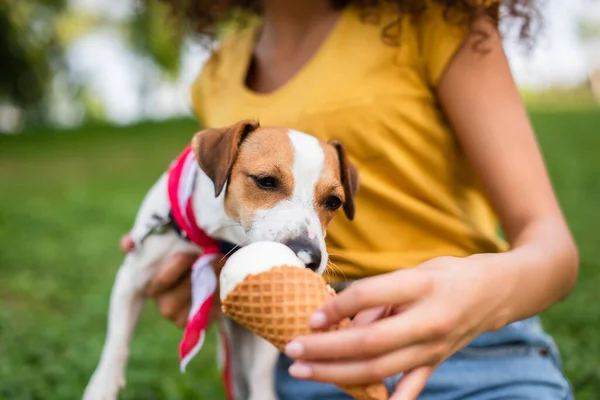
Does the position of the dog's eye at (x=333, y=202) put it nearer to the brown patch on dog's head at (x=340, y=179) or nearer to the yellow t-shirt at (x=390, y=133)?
the brown patch on dog's head at (x=340, y=179)

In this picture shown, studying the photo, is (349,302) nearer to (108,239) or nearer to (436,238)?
(436,238)

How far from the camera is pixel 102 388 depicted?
1991mm

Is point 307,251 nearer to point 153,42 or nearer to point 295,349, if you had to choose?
point 295,349

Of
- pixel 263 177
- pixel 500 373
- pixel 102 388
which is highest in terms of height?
pixel 263 177

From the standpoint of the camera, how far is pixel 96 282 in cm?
506

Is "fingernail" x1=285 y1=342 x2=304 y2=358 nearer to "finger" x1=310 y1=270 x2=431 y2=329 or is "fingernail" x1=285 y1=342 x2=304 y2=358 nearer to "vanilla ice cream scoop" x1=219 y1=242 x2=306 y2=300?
"finger" x1=310 y1=270 x2=431 y2=329

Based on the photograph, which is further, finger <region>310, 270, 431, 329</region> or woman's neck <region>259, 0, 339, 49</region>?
woman's neck <region>259, 0, 339, 49</region>

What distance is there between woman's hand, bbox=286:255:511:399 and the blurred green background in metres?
1.88

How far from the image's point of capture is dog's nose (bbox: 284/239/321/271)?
4.78ft

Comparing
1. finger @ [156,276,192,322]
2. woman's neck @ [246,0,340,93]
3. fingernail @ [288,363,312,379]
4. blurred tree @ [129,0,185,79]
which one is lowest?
blurred tree @ [129,0,185,79]

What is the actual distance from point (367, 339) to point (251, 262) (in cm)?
34

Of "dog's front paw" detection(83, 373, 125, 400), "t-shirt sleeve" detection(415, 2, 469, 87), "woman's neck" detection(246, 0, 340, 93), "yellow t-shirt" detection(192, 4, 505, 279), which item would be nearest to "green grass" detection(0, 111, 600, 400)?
"dog's front paw" detection(83, 373, 125, 400)

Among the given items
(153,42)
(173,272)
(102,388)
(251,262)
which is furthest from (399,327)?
(153,42)

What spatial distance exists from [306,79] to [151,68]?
25807 millimetres
